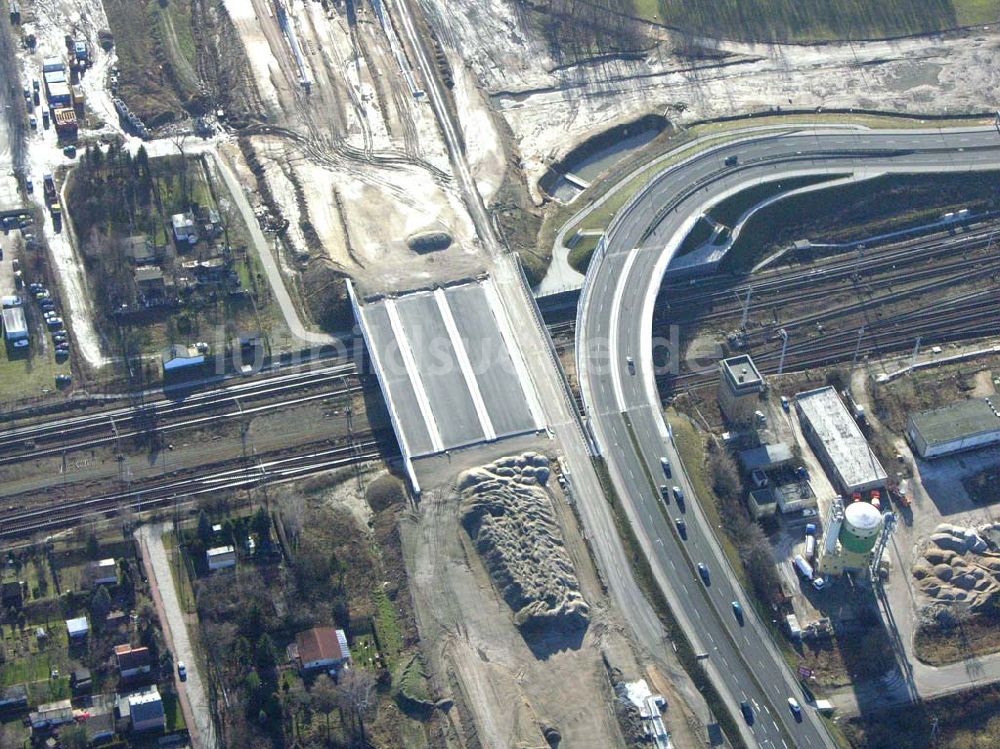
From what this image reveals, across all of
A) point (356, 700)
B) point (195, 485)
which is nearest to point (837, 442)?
point (356, 700)

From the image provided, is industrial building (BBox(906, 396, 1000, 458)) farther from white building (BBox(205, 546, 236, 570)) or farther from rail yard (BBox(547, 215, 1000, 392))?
white building (BBox(205, 546, 236, 570))

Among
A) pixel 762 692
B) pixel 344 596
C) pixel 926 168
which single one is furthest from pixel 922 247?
pixel 344 596

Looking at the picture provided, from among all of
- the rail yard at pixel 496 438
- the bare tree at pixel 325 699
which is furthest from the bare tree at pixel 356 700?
the bare tree at pixel 325 699

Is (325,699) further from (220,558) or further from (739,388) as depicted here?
(739,388)

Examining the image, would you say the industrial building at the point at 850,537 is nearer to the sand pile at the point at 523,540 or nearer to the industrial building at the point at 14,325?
the sand pile at the point at 523,540

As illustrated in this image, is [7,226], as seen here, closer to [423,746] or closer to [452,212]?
[452,212]

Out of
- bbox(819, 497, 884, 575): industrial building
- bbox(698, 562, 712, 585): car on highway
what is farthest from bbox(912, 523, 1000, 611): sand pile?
bbox(698, 562, 712, 585): car on highway
